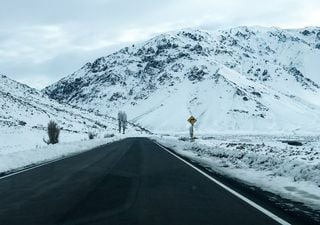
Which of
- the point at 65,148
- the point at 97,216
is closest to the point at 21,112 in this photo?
the point at 65,148

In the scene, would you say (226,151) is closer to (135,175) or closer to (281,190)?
(135,175)

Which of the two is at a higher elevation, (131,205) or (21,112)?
(21,112)

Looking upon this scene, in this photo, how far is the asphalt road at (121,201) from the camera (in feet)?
27.6

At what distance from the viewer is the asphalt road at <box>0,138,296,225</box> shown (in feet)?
27.6

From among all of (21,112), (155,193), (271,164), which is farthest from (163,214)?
(21,112)

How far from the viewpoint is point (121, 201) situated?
34.4ft

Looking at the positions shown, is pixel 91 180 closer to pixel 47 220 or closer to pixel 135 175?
pixel 135 175

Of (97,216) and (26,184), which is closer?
(97,216)

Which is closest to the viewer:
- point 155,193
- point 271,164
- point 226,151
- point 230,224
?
point 230,224

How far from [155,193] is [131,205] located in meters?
1.87

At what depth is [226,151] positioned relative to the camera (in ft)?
87.2

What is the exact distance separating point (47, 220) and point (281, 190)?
621 centimetres

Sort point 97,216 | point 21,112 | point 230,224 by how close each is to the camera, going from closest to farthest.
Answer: point 230,224, point 97,216, point 21,112

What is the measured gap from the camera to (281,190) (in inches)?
489
